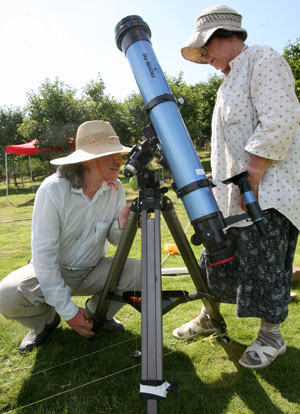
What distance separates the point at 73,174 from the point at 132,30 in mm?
1172

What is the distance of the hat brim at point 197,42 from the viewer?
1.99 m

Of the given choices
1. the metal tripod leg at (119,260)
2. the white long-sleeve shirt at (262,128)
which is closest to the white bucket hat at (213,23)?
the white long-sleeve shirt at (262,128)

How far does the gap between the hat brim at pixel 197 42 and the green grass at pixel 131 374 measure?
222 centimetres

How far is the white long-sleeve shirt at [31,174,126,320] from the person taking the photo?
7.71 ft

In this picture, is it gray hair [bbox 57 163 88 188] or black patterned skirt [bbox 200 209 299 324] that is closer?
black patterned skirt [bbox 200 209 299 324]

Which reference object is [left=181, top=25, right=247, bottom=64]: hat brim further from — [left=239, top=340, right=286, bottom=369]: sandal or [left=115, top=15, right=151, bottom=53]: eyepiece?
[left=239, top=340, right=286, bottom=369]: sandal

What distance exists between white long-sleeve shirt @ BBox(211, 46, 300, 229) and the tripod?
20.0 inches

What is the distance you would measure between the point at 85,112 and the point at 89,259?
1622cm

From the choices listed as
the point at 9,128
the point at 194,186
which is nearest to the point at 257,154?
the point at 194,186

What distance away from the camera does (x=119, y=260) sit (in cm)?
221

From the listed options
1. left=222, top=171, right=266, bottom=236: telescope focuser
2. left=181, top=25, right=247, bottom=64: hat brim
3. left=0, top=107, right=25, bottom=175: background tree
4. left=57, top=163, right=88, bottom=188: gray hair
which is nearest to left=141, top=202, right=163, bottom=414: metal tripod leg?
left=222, top=171, right=266, bottom=236: telescope focuser

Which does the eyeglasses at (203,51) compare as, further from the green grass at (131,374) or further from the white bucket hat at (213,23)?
the green grass at (131,374)

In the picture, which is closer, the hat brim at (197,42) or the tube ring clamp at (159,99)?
the tube ring clamp at (159,99)

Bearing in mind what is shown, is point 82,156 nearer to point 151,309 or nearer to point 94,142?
point 94,142
